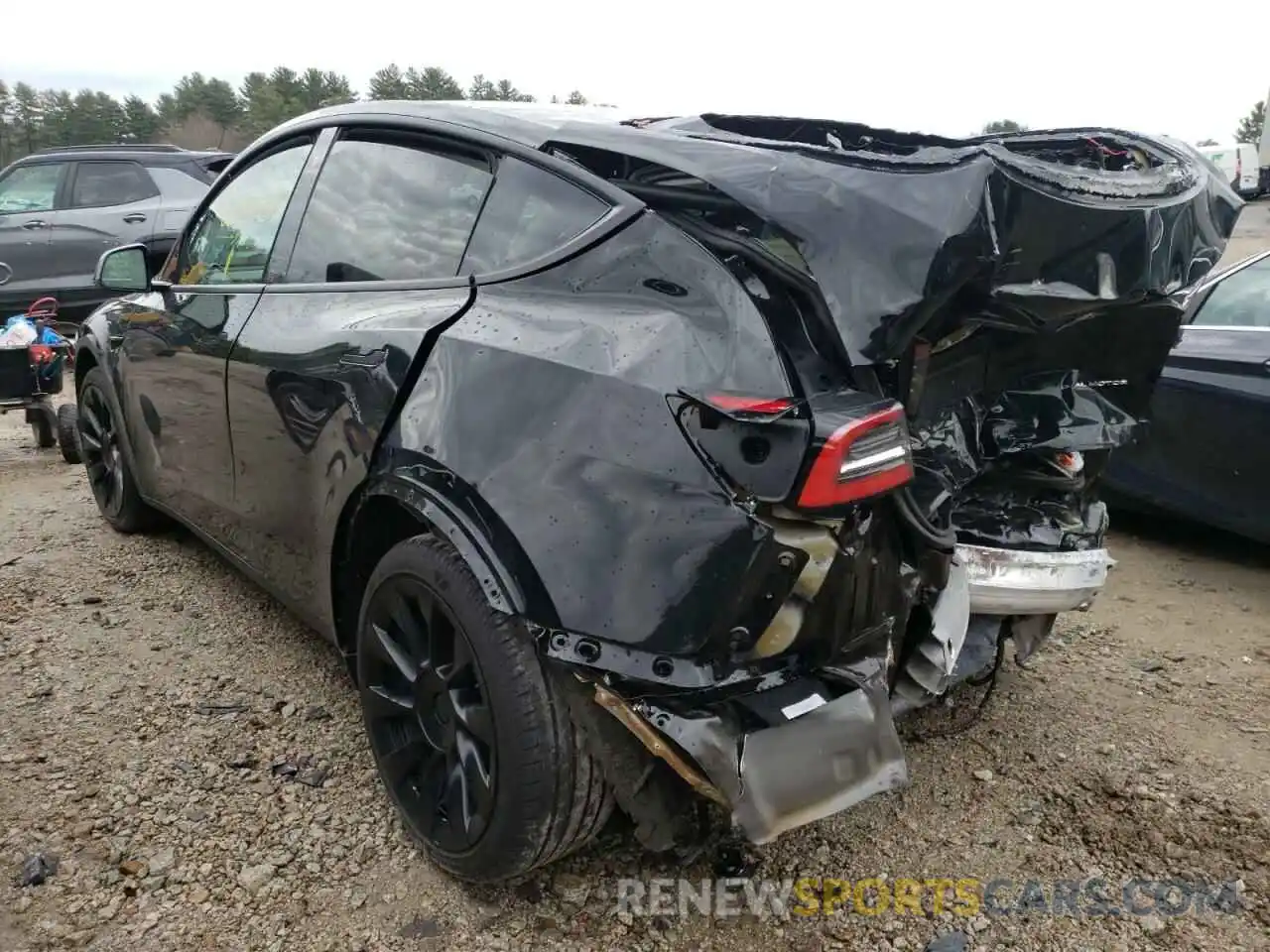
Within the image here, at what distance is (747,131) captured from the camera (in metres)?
2.28

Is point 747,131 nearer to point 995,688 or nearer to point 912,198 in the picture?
point 912,198

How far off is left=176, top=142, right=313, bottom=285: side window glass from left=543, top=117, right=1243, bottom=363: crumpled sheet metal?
1.37 metres

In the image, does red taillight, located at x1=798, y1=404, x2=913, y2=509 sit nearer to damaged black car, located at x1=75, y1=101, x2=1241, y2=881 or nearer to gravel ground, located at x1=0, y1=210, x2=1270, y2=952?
damaged black car, located at x1=75, y1=101, x2=1241, y2=881

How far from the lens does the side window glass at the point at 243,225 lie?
304cm

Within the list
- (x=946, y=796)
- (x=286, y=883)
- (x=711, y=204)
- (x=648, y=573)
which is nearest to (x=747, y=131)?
(x=711, y=204)

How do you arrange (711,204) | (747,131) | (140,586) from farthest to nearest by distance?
(140,586)
(747,131)
(711,204)

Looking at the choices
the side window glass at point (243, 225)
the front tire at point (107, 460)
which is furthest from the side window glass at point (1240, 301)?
the front tire at point (107, 460)

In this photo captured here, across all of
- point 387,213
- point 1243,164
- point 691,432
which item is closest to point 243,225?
point 387,213

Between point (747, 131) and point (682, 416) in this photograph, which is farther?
point (747, 131)

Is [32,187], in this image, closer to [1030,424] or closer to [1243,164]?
[1030,424]

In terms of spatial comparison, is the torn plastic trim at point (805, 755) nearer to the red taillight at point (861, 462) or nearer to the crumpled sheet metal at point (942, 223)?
the red taillight at point (861, 462)

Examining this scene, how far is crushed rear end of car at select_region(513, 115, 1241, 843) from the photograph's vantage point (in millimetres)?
1754

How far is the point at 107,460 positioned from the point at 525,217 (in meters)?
3.15

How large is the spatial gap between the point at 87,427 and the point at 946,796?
160 inches
